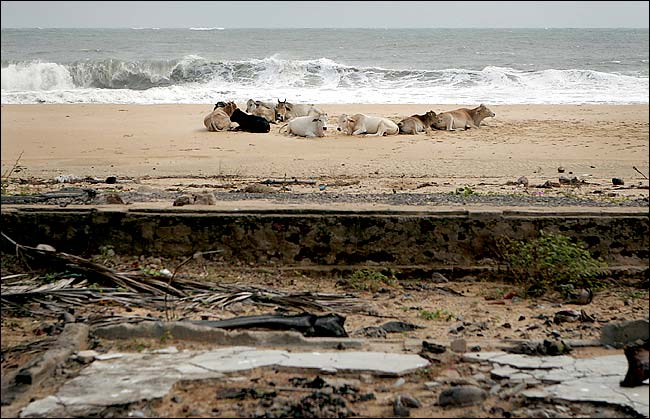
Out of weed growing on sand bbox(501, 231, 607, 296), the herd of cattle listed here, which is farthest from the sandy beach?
weed growing on sand bbox(501, 231, 607, 296)

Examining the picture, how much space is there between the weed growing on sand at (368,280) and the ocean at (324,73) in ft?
40.9

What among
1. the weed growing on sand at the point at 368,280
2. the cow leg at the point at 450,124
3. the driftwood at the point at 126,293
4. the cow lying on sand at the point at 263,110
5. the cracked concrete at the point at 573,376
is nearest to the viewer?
the cracked concrete at the point at 573,376

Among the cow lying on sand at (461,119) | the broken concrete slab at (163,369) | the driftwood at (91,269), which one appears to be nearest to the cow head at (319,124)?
the cow lying on sand at (461,119)

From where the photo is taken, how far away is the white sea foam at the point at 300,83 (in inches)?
973

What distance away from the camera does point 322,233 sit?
22.6 ft

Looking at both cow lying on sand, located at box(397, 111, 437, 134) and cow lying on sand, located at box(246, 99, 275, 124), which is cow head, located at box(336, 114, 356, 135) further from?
cow lying on sand, located at box(246, 99, 275, 124)

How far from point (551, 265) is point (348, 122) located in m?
10.6

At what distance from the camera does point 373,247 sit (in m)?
6.95

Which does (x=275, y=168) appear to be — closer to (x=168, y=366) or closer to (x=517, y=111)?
(x=168, y=366)

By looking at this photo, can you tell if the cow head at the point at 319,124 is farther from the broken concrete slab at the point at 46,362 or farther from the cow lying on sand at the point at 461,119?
the broken concrete slab at the point at 46,362

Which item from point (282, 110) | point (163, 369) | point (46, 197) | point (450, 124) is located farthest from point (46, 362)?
point (282, 110)

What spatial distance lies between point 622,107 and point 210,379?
18.7 metres

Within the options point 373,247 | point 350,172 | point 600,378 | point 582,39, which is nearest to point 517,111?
point 350,172

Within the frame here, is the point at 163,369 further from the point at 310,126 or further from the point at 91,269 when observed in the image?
the point at 310,126
